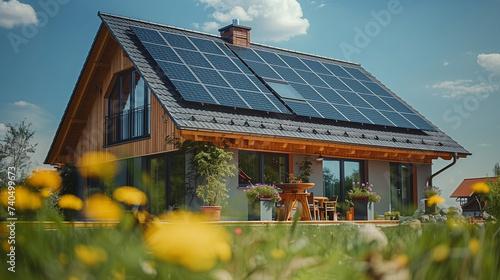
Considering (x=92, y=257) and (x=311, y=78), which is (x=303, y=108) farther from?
(x=92, y=257)

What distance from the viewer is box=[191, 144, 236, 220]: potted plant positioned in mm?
12102

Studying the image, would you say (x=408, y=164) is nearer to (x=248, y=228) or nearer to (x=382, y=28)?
(x=382, y=28)

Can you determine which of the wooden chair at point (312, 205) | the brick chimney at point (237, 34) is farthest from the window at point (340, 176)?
the brick chimney at point (237, 34)

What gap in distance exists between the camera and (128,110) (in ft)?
49.2

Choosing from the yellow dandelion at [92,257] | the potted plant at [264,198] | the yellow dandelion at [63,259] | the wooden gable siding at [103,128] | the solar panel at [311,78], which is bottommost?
the potted plant at [264,198]

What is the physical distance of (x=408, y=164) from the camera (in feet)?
57.5

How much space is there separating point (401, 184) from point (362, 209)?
3.31 metres

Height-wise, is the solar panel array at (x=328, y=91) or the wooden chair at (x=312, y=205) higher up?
the solar panel array at (x=328, y=91)

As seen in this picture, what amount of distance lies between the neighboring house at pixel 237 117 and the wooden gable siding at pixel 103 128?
0.03 m

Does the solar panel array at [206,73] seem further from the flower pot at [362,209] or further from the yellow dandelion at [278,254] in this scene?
the yellow dandelion at [278,254]

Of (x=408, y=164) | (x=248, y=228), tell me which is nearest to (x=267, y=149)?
(x=408, y=164)

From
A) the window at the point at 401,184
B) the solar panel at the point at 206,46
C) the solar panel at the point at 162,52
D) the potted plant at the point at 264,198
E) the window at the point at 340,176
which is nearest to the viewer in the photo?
the potted plant at the point at 264,198

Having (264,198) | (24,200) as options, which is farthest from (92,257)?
(264,198)

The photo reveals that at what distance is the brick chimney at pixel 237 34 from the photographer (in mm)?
16969
